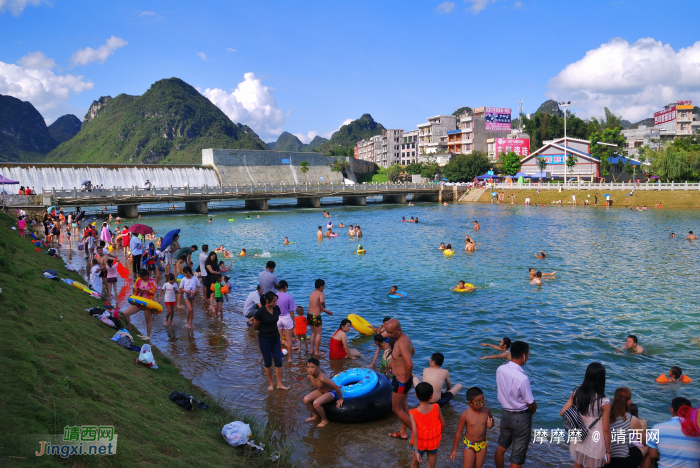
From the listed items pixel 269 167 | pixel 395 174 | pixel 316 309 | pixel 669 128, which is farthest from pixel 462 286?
pixel 669 128

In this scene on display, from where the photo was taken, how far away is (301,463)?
20.2 feet

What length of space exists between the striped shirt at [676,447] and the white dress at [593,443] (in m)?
0.72

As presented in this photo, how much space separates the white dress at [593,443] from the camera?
474 centimetres

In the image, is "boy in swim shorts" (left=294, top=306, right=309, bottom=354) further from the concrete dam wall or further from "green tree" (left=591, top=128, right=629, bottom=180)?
"green tree" (left=591, top=128, right=629, bottom=180)

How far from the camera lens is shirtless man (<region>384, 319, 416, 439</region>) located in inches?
253

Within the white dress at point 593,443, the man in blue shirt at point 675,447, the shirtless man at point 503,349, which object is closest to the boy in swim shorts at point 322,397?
the white dress at point 593,443

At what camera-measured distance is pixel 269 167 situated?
3302 inches

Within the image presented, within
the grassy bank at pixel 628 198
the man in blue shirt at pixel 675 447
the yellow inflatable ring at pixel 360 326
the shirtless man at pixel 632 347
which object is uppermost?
the grassy bank at pixel 628 198

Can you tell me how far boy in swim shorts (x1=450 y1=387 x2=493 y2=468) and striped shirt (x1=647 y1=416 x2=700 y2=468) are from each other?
1829mm

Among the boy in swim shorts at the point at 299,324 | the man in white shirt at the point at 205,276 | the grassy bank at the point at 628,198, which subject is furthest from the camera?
the grassy bank at the point at 628,198

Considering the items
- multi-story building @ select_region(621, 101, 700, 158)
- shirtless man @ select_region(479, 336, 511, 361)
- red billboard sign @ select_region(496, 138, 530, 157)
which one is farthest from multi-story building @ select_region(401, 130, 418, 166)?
shirtless man @ select_region(479, 336, 511, 361)

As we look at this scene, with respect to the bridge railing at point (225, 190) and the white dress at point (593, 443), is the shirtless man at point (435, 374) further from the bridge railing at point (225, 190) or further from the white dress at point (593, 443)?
the bridge railing at point (225, 190)

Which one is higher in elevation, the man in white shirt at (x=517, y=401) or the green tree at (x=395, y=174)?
the green tree at (x=395, y=174)

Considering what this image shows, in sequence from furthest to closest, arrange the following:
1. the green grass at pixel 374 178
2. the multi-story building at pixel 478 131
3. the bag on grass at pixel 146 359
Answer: the green grass at pixel 374 178
the multi-story building at pixel 478 131
the bag on grass at pixel 146 359
